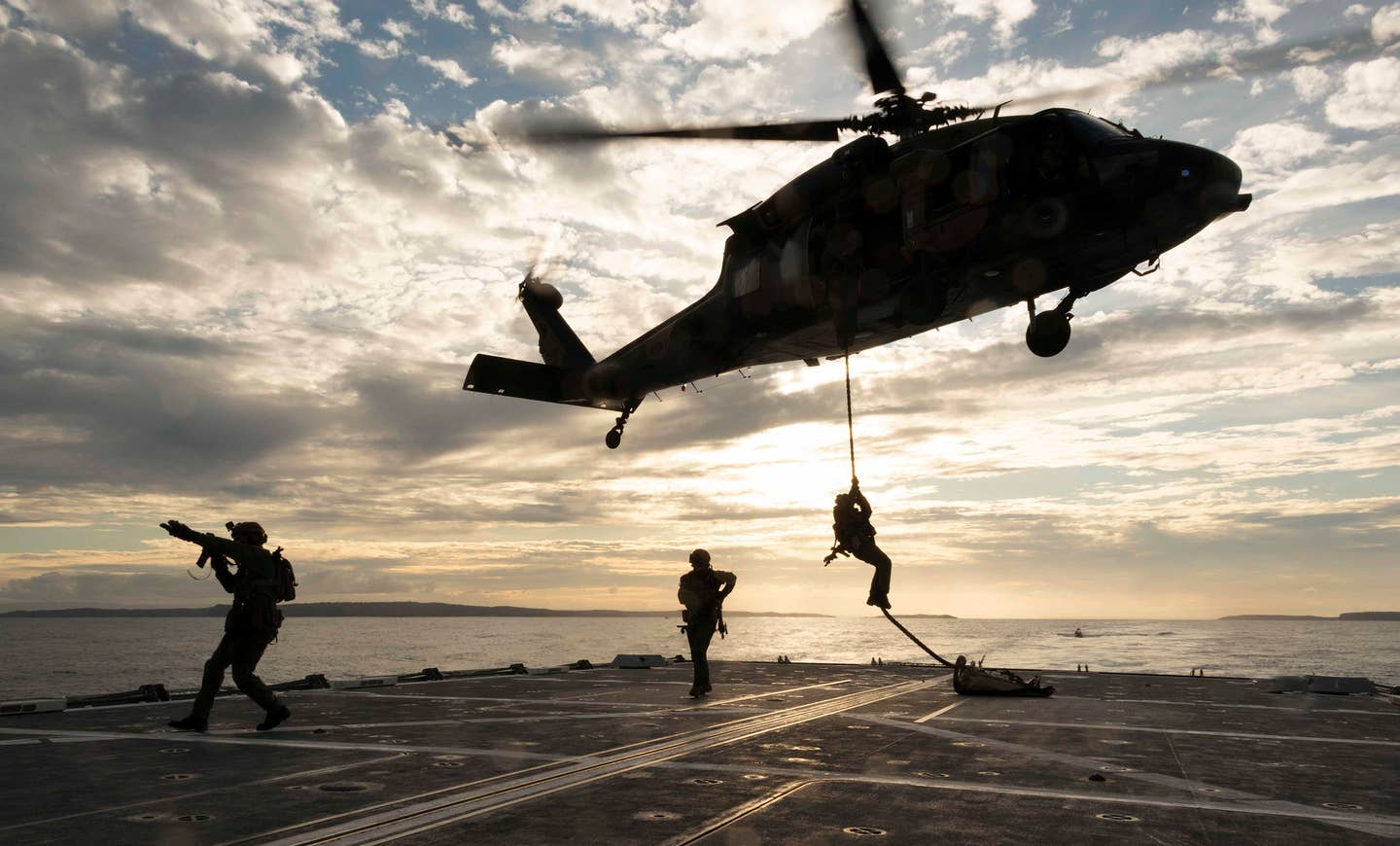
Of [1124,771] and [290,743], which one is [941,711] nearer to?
[1124,771]

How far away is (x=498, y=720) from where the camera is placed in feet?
40.5

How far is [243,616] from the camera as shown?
11336 mm

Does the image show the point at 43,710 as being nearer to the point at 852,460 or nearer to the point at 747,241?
the point at 852,460

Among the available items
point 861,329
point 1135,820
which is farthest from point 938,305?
point 1135,820

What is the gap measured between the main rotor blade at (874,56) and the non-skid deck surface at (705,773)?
30.8 feet

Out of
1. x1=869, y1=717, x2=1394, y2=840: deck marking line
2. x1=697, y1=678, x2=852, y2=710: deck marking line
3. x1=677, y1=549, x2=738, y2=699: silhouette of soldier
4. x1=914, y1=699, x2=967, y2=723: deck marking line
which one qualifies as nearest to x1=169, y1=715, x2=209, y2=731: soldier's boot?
x1=697, y1=678, x2=852, y2=710: deck marking line

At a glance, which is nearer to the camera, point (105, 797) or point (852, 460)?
point (105, 797)

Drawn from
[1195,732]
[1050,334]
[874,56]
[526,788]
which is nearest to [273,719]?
[526,788]

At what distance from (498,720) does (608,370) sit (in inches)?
381

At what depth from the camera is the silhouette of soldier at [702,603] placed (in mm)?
Answer: 15273

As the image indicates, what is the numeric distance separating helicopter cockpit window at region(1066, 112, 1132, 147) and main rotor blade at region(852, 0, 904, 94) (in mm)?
2633

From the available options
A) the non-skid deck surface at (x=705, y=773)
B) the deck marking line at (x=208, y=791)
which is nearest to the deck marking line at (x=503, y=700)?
the non-skid deck surface at (x=705, y=773)

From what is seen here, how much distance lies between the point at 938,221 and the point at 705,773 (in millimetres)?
8455

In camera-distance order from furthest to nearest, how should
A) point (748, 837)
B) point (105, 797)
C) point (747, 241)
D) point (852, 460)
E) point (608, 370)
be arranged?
point (608, 370) < point (747, 241) < point (852, 460) < point (105, 797) < point (748, 837)
